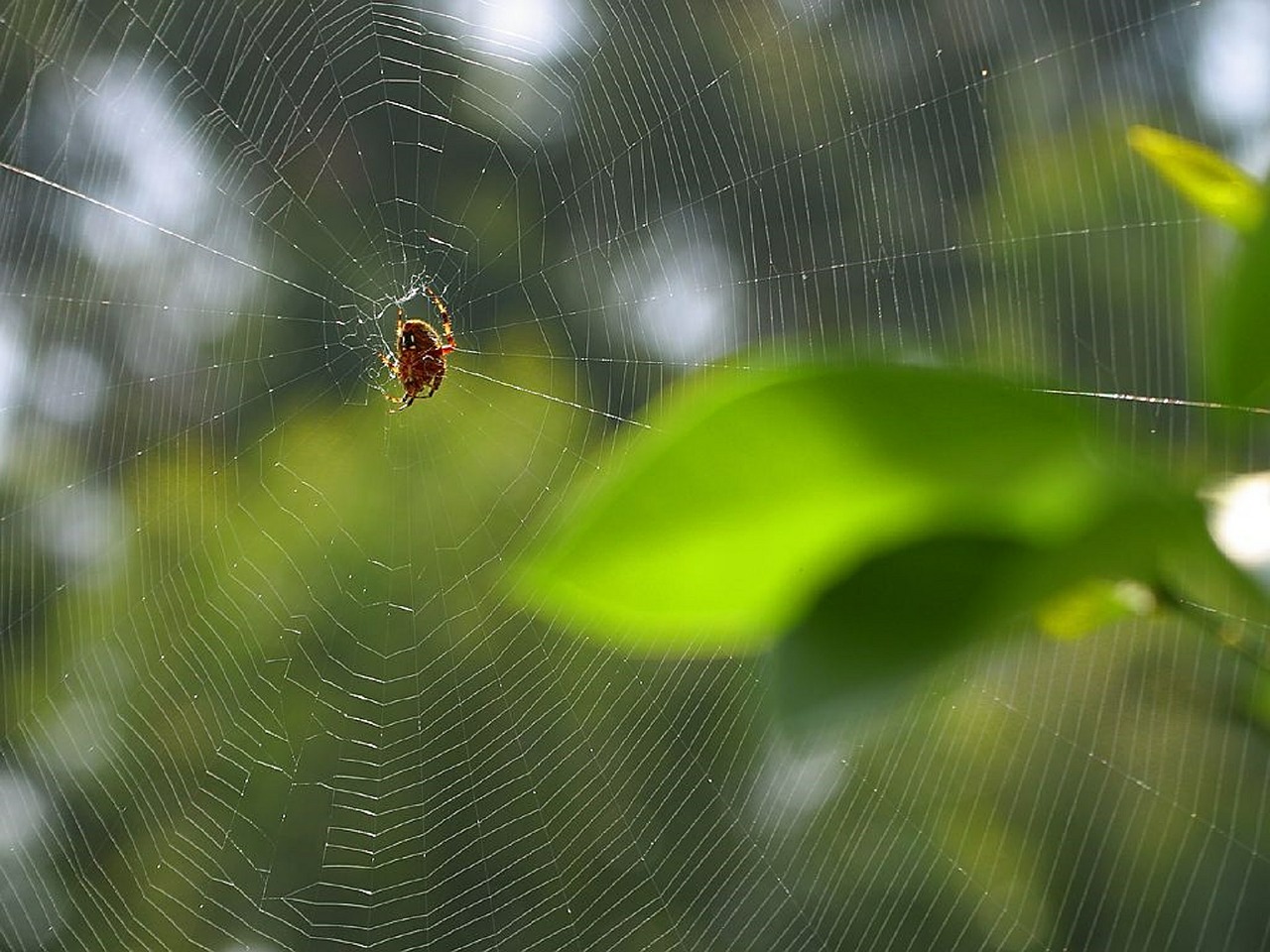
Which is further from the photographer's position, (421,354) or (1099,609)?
(421,354)

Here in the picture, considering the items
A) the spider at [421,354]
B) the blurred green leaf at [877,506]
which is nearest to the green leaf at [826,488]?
the blurred green leaf at [877,506]

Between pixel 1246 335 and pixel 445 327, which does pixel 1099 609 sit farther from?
pixel 445 327

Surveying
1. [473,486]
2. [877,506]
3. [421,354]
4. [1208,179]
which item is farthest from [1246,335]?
[473,486]

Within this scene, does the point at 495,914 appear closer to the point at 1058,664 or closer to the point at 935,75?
the point at 1058,664

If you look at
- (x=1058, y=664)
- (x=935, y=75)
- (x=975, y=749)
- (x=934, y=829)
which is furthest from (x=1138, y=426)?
(x=935, y=75)

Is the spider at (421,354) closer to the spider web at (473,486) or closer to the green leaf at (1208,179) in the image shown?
the spider web at (473,486)

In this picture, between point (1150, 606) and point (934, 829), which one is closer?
point (1150, 606)

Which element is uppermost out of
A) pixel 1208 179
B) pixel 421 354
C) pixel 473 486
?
pixel 1208 179
